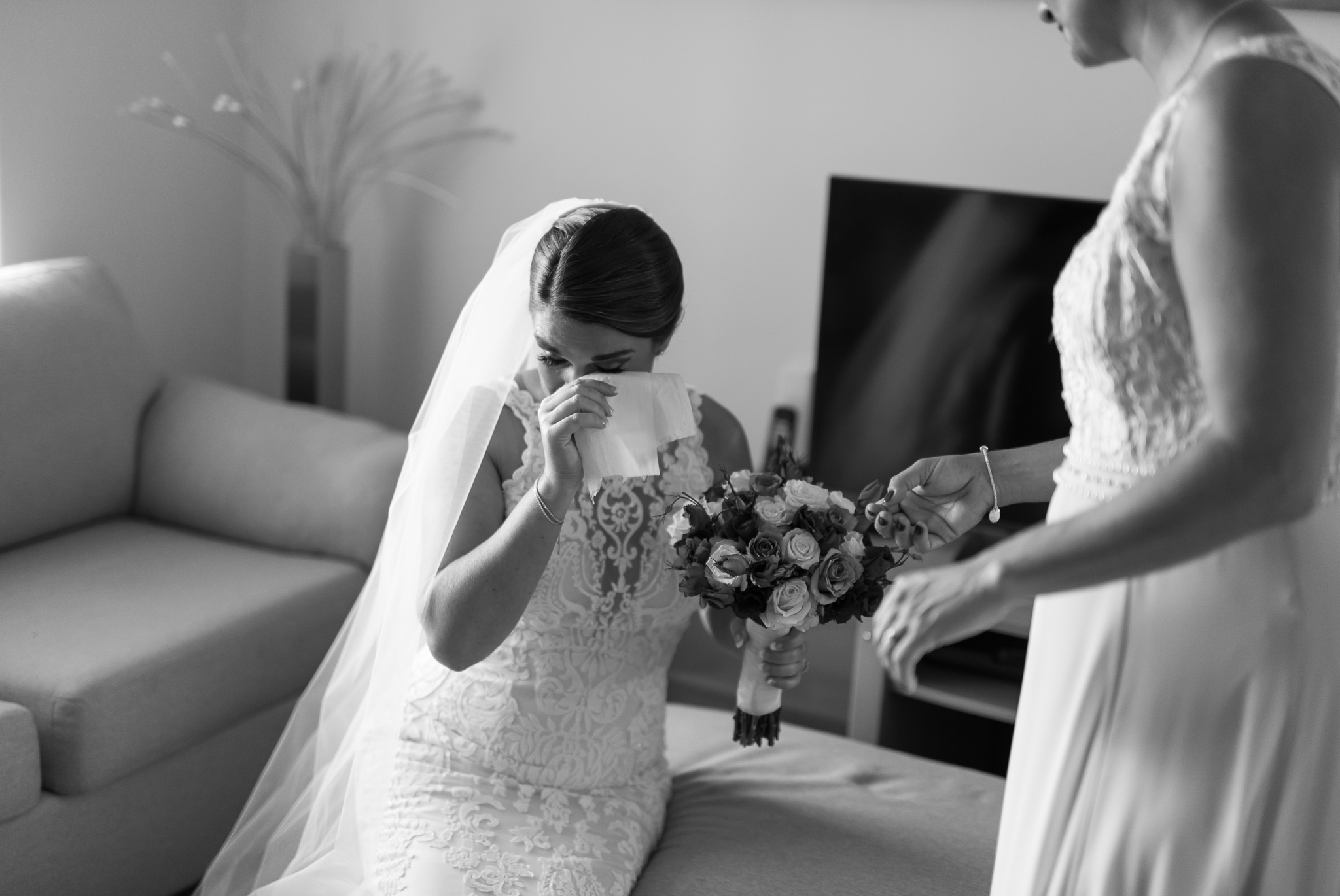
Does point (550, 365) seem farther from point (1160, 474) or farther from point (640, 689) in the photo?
point (1160, 474)

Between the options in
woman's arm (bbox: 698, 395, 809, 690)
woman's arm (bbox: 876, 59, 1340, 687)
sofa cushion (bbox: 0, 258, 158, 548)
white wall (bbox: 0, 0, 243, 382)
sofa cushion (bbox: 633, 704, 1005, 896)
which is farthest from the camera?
white wall (bbox: 0, 0, 243, 382)

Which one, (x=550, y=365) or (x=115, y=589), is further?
(x=115, y=589)

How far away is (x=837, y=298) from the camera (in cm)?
320

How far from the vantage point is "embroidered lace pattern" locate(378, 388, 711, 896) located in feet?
6.47

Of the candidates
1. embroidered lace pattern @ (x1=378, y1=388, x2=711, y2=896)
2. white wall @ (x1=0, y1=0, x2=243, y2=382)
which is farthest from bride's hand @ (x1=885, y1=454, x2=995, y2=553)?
white wall @ (x1=0, y1=0, x2=243, y2=382)

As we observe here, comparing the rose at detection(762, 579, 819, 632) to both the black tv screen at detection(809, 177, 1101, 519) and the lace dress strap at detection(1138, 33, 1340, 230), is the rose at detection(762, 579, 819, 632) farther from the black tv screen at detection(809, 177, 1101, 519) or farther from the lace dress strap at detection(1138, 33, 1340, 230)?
the black tv screen at detection(809, 177, 1101, 519)

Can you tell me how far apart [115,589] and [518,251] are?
4.26 feet

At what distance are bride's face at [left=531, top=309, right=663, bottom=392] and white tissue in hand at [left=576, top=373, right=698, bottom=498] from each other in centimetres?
8

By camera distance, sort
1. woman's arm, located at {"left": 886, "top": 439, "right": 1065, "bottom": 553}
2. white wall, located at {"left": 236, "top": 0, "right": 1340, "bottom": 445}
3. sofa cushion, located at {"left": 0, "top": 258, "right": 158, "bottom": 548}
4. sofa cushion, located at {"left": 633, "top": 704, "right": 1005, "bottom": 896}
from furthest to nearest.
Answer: white wall, located at {"left": 236, "top": 0, "right": 1340, "bottom": 445} < sofa cushion, located at {"left": 0, "top": 258, "right": 158, "bottom": 548} < sofa cushion, located at {"left": 633, "top": 704, "right": 1005, "bottom": 896} < woman's arm, located at {"left": 886, "top": 439, "right": 1065, "bottom": 553}

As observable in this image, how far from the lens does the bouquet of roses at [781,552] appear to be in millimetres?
1772

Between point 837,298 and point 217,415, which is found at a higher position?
point 837,298

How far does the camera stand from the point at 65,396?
119 inches

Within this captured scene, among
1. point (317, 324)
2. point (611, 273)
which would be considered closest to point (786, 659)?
point (611, 273)

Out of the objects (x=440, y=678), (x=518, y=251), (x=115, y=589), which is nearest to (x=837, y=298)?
(x=518, y=251)
